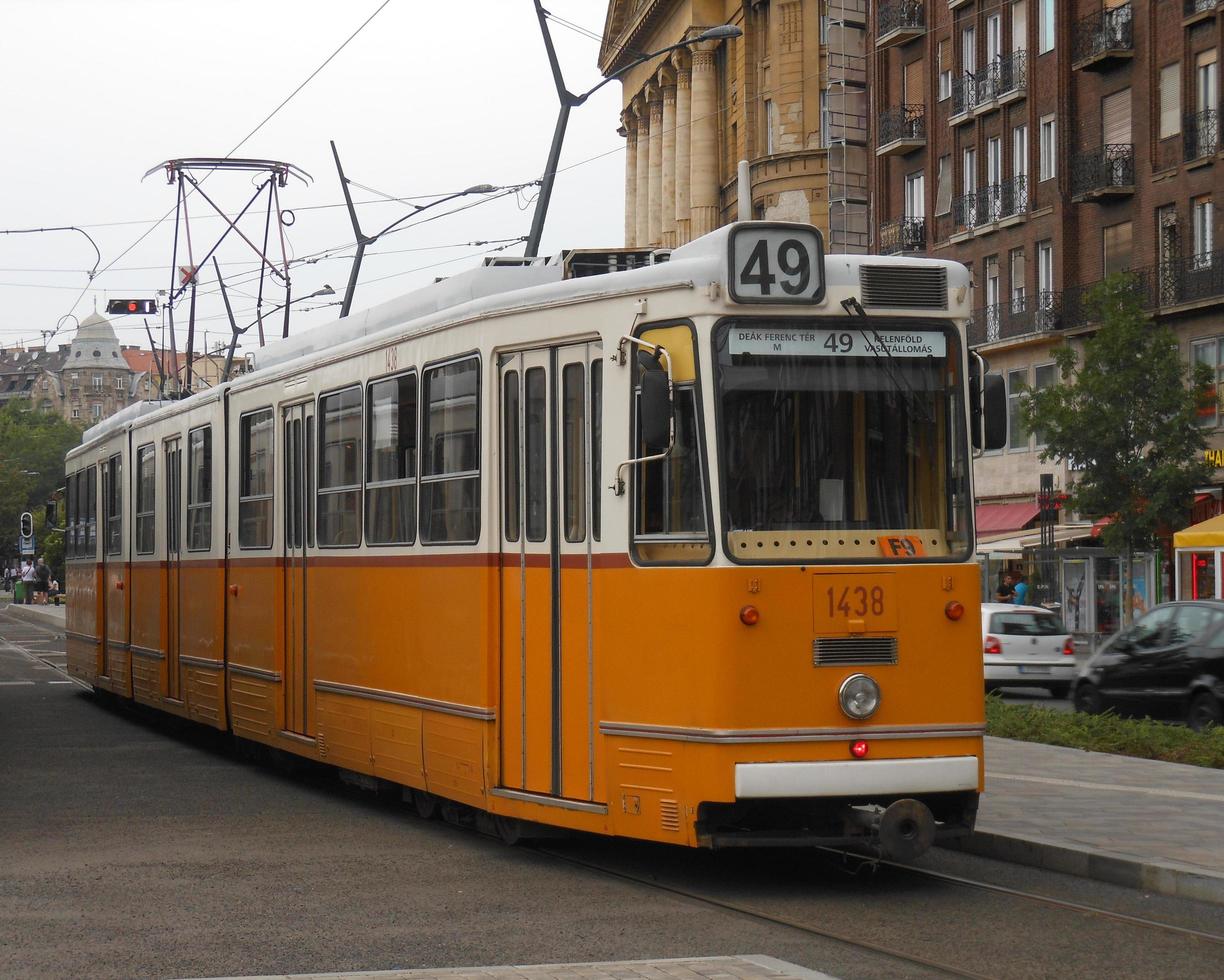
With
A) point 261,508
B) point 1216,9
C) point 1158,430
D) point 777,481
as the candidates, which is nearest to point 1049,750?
point 261,508

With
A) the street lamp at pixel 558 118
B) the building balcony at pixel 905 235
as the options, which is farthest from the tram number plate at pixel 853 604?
the building balcony at pixel 905 235

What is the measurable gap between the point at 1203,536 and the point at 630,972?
A: 31485 mm

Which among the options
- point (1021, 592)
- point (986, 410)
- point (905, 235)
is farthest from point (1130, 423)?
point (986, 410)

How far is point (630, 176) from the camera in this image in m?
80.6

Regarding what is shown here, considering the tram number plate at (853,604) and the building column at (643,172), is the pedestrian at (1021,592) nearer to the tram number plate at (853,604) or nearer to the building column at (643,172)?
the tram number plate at (853,604)

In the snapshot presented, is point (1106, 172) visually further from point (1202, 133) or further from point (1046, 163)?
point (1202, 133)

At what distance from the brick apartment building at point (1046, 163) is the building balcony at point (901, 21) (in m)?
0.07

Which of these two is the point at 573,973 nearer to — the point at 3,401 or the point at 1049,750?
the point at 1049,750

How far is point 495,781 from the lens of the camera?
10477 millimetres

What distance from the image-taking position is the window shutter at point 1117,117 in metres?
45.3

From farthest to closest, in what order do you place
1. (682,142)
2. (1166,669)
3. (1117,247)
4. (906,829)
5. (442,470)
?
(682,142)
(1117,247)
(1166,669)
(442,470)
(906,829)

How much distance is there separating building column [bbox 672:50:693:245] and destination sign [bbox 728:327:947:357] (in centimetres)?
6060

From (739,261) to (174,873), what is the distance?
4.13 m

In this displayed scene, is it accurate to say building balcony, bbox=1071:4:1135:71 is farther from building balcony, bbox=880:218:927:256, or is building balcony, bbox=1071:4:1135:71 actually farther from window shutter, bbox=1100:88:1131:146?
building balcony, bbox=880:218:927:256
